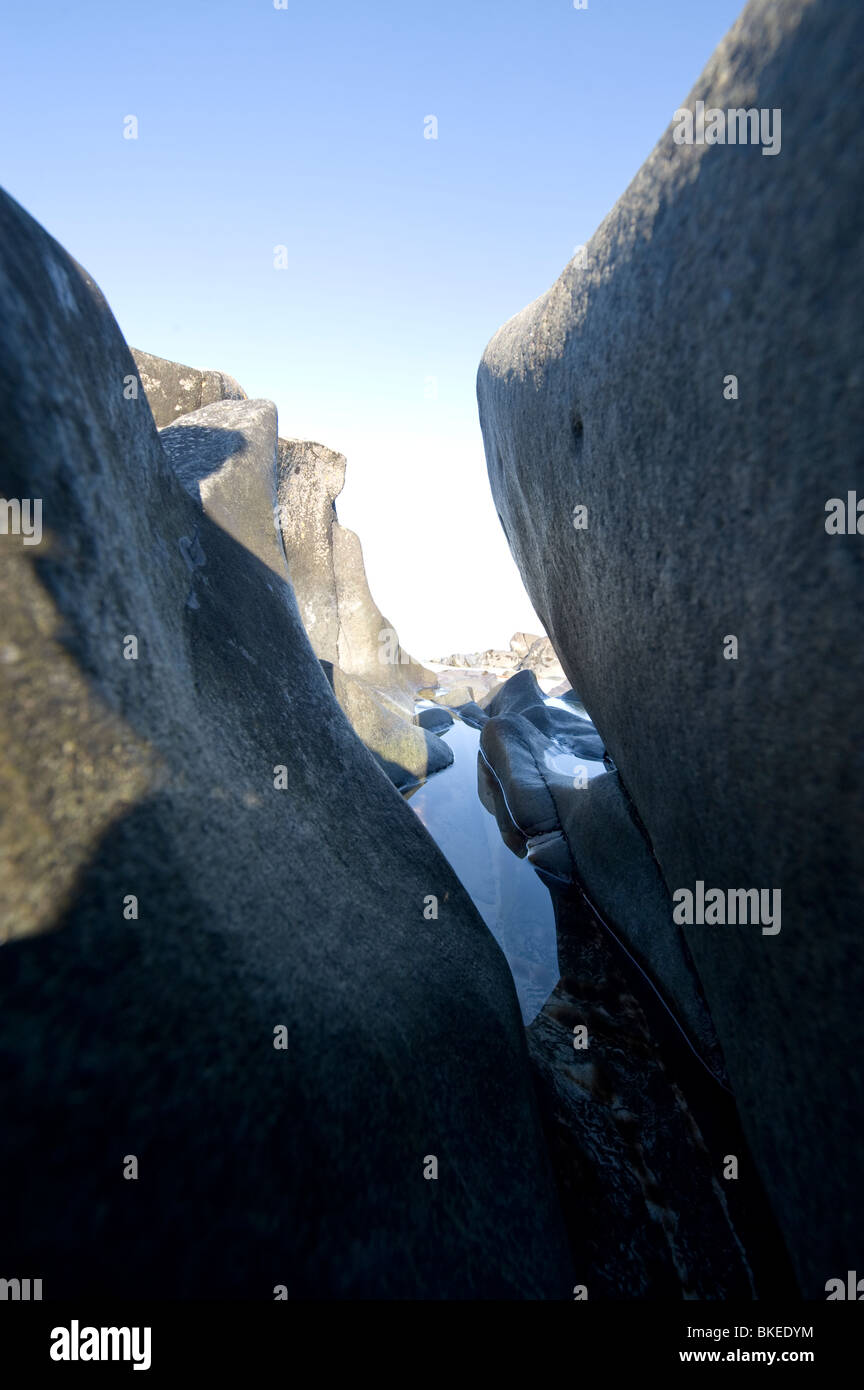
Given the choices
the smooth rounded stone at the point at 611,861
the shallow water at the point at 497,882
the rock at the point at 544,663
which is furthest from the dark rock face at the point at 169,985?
the rock at the point at 544,663

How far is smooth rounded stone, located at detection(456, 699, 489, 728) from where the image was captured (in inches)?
407

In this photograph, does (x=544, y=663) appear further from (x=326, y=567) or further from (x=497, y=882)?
(x=497, y=882)

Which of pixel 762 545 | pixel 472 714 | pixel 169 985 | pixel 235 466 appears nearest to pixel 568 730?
pixel 472 714

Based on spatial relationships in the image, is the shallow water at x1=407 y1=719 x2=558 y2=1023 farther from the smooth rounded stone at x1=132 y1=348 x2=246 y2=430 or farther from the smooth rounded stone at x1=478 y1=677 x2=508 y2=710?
the smooth rounded stone at x1=132 y1=348 x2=246 y2=430

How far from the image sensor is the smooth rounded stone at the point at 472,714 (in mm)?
10349

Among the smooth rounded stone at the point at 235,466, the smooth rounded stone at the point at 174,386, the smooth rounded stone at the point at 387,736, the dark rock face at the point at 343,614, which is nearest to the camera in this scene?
the smooth rounded stone at the point at 235,466

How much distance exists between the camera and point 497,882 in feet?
12.3

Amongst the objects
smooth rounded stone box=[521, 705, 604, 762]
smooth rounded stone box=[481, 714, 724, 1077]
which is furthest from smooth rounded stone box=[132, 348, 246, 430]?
smooth rounded stone box=[521, 705, 604, 762]

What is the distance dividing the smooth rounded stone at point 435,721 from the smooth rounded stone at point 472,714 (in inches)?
21.1

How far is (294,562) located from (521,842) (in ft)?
17.1

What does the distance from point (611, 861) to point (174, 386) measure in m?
4.26

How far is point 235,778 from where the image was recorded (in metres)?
1.37

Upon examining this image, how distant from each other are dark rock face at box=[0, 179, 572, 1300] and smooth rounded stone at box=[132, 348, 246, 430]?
9.39 ft

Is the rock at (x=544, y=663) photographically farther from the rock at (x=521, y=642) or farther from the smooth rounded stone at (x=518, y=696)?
the smooth rounded stone at (x=518, y=696)
